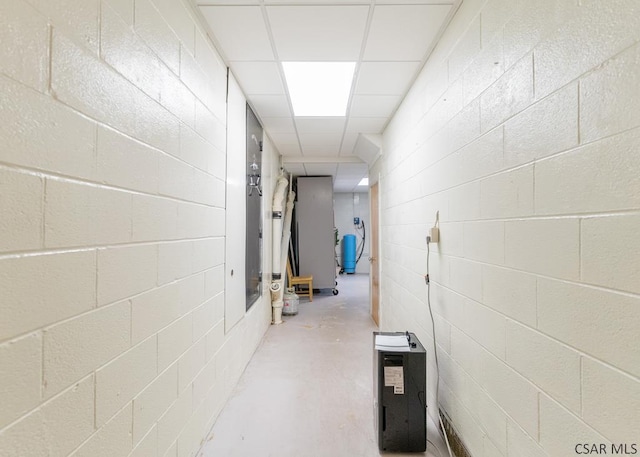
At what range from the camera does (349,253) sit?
29.6 feet

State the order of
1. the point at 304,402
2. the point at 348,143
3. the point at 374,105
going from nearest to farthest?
the point at 304,402
the point at 374,105
the point at 348,143

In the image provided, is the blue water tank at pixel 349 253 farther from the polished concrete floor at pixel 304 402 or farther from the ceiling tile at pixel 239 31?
the ceiling tile at pixel 239 31

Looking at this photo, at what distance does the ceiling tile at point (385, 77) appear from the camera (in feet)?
7.24

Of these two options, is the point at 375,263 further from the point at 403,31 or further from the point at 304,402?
the point at 403,31

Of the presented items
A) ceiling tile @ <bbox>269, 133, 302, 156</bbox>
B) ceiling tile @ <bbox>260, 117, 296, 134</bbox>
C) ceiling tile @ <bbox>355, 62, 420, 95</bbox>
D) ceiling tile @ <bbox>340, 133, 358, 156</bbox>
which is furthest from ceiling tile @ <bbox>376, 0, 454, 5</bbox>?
ceiling tile @ <bbox>269, 133, 302, 156</bbox>

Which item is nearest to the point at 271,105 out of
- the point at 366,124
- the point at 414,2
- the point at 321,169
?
the point at 366,124

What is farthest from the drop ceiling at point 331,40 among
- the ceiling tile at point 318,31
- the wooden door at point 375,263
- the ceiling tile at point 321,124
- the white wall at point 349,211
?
the white wall at point 349,211

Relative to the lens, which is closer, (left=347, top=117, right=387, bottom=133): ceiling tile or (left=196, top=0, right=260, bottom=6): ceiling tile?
(left=196, top=0, right=260, bottom=6): ceiling tile

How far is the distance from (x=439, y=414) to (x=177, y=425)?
63.1 inches

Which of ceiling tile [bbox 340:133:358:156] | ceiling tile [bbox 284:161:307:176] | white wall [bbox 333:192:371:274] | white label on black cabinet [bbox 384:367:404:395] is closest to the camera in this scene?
white label on black cabinet [bbox 384:367:404:395]

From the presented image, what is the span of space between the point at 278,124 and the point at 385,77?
1533 millimetres

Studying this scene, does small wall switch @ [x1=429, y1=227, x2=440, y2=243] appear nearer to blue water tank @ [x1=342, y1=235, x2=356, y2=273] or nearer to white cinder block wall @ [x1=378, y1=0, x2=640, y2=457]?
white cinder block wall @ [x1=378, y1=0, x2=640, y2=457]

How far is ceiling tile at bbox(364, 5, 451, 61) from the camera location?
1649 millimetres

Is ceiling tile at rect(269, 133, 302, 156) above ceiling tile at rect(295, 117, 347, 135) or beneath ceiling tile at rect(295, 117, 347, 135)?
above
